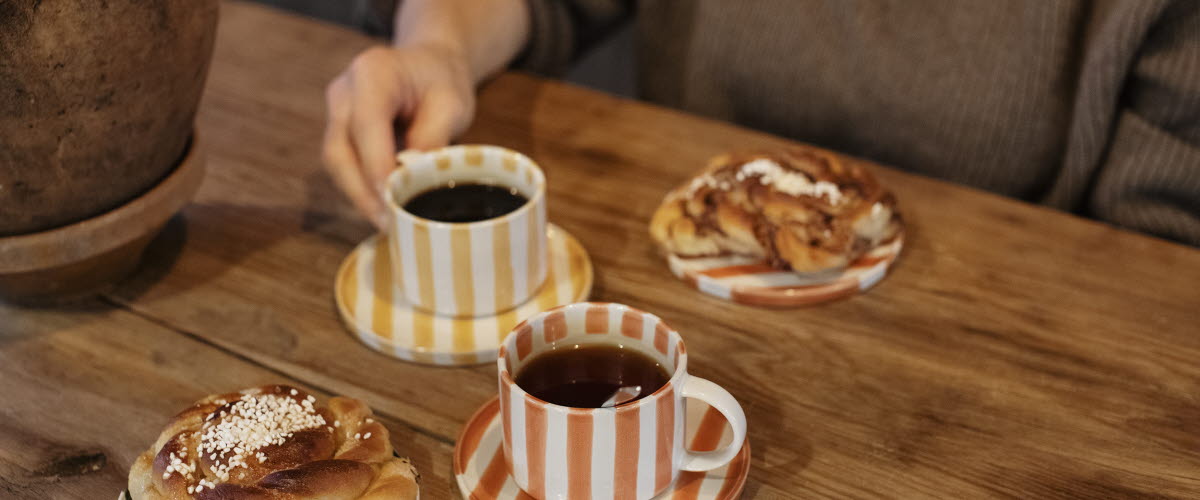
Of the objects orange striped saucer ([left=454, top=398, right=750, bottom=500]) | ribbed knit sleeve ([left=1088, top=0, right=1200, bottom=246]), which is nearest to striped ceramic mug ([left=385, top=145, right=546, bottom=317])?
orange striped saucer ([left=454, top=398, right=750, bottom=500])

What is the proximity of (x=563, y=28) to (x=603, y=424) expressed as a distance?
0.99m

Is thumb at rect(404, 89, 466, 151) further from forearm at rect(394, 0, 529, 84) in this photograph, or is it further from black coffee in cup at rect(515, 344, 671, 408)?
black coffee in cup at rect(515, 344, 671, 408)

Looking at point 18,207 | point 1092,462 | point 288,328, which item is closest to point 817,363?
→ point 1092,462

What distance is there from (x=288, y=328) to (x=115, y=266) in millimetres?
194

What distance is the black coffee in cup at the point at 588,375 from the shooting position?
766 mm

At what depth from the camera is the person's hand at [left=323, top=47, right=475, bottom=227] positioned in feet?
3.56

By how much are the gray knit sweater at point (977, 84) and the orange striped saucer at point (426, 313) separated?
20.6 inches

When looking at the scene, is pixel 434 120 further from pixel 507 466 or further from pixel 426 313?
pixel 507 466

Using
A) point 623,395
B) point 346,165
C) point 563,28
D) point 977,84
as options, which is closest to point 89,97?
point 346,165

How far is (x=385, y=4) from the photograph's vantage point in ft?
5.28

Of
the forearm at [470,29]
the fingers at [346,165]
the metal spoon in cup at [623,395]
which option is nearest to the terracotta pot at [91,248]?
the fingers at [346,165]

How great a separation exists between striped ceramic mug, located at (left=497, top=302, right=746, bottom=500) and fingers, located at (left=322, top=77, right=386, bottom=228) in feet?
1.22

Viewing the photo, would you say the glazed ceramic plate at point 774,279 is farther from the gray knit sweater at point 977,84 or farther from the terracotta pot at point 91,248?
the terracotta pot at point 91,248

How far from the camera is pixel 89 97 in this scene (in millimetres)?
829
